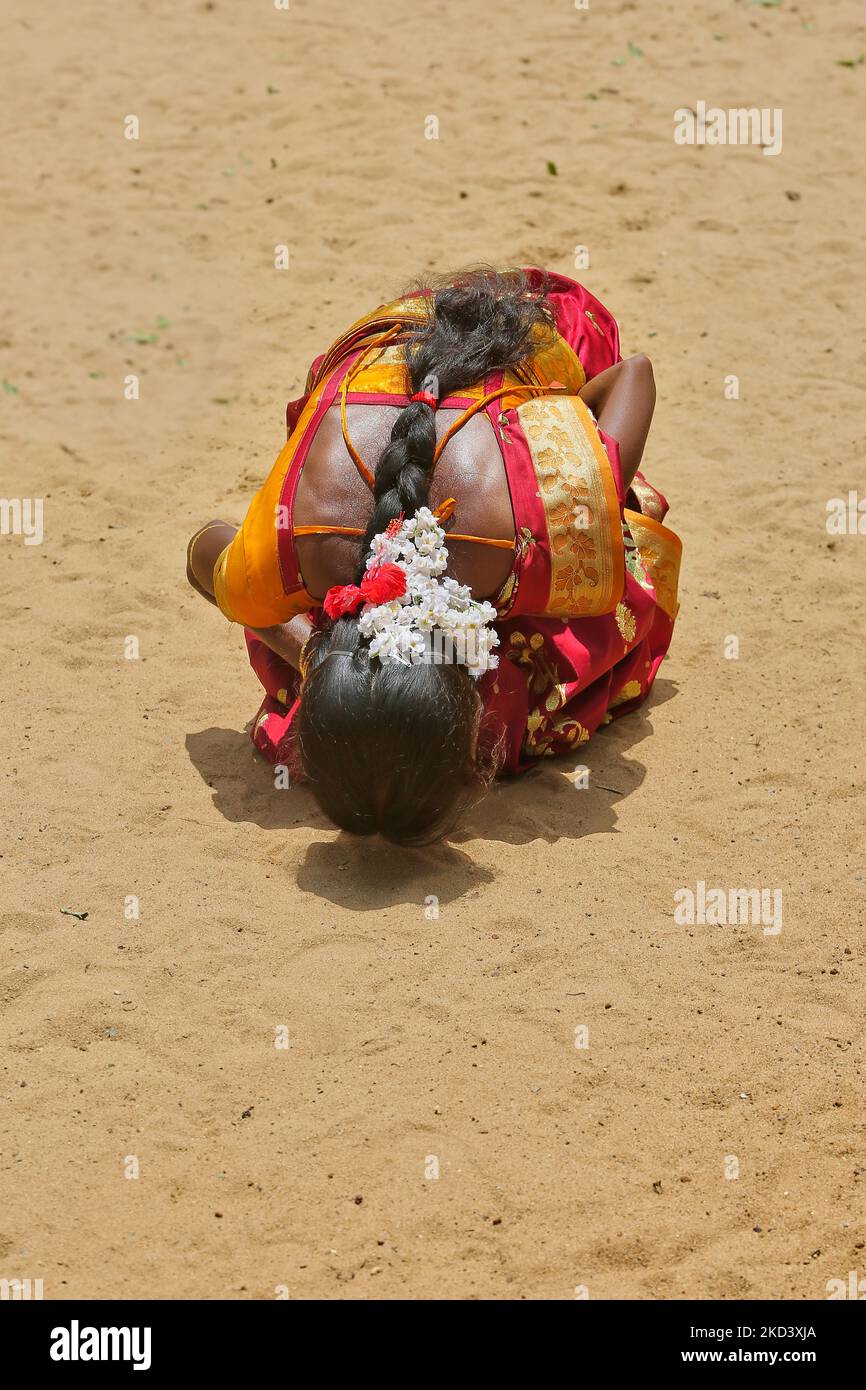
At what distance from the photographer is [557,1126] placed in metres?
3.04

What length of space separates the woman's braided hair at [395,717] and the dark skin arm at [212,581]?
0.33 metres

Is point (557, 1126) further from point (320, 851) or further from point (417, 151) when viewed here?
point (417, 151)

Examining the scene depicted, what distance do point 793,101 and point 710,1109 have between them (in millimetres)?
5616

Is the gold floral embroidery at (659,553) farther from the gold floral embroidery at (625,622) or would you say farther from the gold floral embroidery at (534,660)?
the gold floral embroidery at (534,660)

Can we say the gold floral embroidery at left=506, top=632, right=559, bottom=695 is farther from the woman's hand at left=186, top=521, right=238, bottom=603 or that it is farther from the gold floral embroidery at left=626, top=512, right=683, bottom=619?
the woman's hand at left=186, top=521, right=238, bottom=603

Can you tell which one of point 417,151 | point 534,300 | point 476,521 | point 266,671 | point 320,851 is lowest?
point 320,851

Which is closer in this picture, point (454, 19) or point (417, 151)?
point (417, 151)

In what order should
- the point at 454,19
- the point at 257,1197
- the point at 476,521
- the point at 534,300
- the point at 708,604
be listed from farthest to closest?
the point at 454,19 < the point at 708,604 < the point at 534,300 < the point at 476,521 < the point at 257,1197

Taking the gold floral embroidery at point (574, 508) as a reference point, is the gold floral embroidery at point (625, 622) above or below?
below

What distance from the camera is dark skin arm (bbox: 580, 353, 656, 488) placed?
3.87m

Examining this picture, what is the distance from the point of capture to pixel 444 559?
3383 mm

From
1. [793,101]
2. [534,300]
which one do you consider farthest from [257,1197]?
[793,101]

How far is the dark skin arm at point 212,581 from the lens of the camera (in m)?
3.83

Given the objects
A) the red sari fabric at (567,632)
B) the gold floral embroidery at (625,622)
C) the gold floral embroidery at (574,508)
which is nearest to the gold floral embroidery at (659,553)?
the red sari fabric at (567,632)
